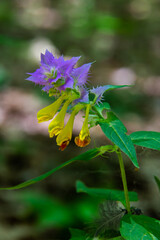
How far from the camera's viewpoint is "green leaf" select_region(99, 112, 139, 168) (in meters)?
0.68

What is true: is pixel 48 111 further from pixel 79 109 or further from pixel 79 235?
pixel 79 235

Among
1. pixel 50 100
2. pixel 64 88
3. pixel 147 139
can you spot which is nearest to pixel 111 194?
pixel 147 139

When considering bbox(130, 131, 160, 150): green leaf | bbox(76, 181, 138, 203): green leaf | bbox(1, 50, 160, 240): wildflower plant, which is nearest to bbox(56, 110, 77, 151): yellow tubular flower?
bbox(1, 50, 160, 240): wildflower plant

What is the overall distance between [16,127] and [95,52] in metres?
2.34

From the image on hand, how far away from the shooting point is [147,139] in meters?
0.77

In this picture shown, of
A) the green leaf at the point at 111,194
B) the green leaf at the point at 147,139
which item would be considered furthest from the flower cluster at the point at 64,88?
the green leaf at the point at 111,194

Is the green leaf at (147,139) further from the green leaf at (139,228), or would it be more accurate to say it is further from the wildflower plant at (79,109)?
the green leaf at (139,228)

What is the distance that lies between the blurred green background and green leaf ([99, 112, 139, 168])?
196mm

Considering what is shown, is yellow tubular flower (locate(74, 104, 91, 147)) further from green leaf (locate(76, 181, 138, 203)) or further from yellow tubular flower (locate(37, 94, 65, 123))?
green leaf (locate(76, 181, 138, 203))

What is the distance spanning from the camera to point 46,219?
1.86 metres

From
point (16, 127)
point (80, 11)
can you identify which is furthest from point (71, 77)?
point (80, 11)

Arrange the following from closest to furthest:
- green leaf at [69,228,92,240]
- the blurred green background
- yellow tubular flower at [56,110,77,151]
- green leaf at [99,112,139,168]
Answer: green leaf at [99,112,139,168] < yellow tubular flower at [56,110,77,151] < green leaf at [69,228,92,240] < the blurred green background

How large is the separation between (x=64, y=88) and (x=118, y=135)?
156 millimetres

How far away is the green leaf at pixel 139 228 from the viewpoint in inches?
28.6
